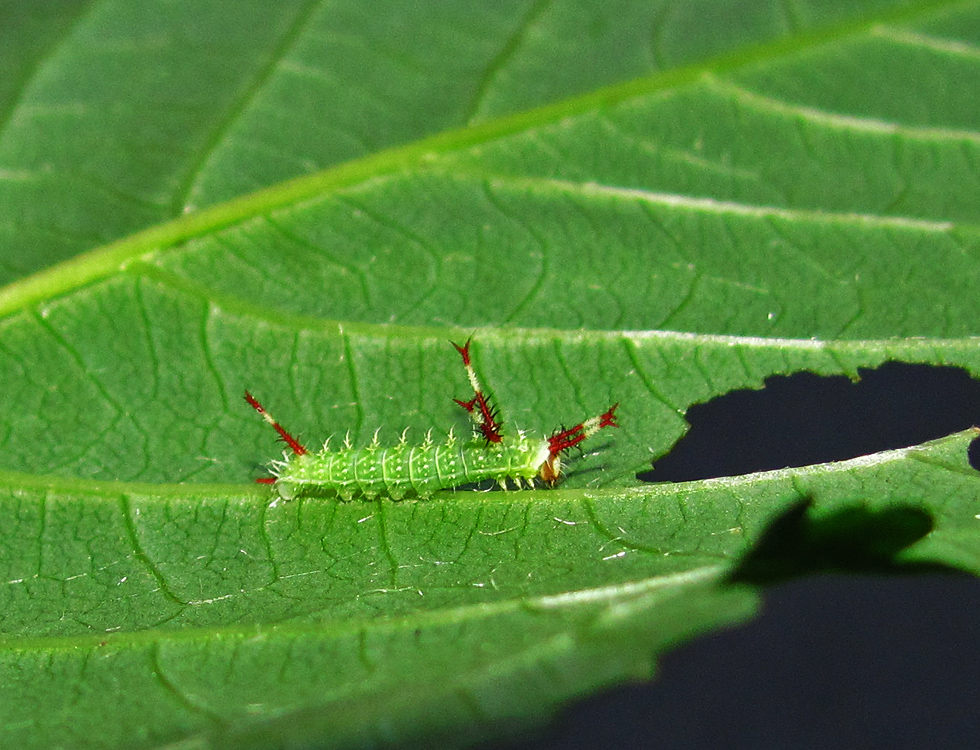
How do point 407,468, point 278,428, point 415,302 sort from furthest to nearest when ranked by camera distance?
point 415,302 < point 278,428 < point 407,468

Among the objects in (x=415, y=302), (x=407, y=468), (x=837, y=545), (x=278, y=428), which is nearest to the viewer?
(x=837, y=545)

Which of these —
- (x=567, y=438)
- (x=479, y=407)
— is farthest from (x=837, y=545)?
(x=479, y=407)

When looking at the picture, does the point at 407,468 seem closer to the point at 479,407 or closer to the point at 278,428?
the point at 479,407

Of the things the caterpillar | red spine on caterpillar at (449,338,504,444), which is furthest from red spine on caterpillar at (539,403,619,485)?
red spine on caterpillar at (449,338,504,444)

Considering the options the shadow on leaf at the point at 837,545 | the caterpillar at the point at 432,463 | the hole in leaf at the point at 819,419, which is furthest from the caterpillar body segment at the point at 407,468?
the shadow on leaf at the point at 837,545

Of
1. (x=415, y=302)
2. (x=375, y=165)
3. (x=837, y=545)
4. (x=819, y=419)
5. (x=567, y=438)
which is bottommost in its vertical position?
(x=837, y=545)

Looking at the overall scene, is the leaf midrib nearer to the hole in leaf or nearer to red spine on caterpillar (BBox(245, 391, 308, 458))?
red spine on caterpillar (BBox(245, 391, 308, 458))

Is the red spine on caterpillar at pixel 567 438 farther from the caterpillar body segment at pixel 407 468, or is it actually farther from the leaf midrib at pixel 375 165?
the leaf midrib at pixel 375 165
